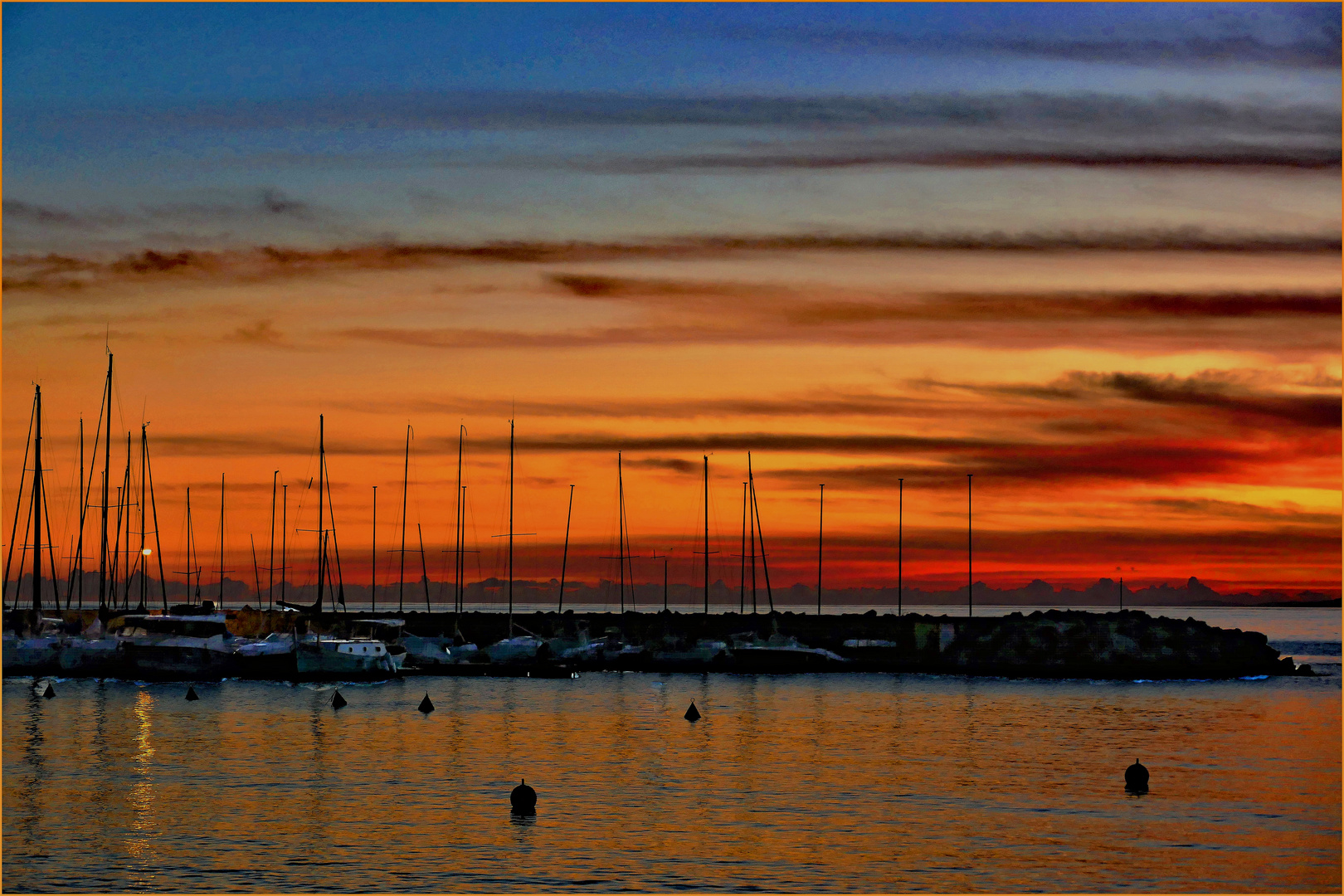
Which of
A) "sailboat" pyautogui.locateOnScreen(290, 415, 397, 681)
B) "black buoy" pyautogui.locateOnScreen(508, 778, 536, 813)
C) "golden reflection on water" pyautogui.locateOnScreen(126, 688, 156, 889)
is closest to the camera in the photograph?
"golden reflection on water" pyautogui.locateOnScreen(126, 688, 156, 889)

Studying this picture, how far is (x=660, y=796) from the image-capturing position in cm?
4684

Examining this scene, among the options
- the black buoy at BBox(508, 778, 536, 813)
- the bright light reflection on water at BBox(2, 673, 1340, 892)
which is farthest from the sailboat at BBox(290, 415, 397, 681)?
the black buoy at BBox(508, 778, 536, 813)

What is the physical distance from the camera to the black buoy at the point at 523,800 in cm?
4194

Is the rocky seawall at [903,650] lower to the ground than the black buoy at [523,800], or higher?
lower

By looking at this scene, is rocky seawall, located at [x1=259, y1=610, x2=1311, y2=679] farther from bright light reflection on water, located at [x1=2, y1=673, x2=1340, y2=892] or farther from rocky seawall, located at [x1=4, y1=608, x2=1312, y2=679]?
bright light reflection on water, located at [x1=2, y1=673, x2=1340, y2=892]

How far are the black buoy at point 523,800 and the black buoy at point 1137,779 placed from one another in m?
21.3

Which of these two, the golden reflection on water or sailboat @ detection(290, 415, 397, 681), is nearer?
the golden reflection on water

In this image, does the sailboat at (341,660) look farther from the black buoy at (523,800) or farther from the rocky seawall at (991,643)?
the black buoy at (523,800)

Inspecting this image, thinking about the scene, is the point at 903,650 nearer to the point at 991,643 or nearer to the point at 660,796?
the point at 991,643

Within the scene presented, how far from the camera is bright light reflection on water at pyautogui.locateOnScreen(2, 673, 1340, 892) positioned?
1384 inches

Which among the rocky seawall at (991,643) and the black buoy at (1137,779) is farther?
the rocky seawall at (991,643)

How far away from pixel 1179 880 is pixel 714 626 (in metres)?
100.0

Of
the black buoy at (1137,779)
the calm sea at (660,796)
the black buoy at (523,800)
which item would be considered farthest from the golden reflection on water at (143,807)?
the black buoy at (1137,779)

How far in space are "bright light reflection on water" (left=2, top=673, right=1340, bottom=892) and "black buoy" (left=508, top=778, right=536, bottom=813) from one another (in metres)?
0.36
